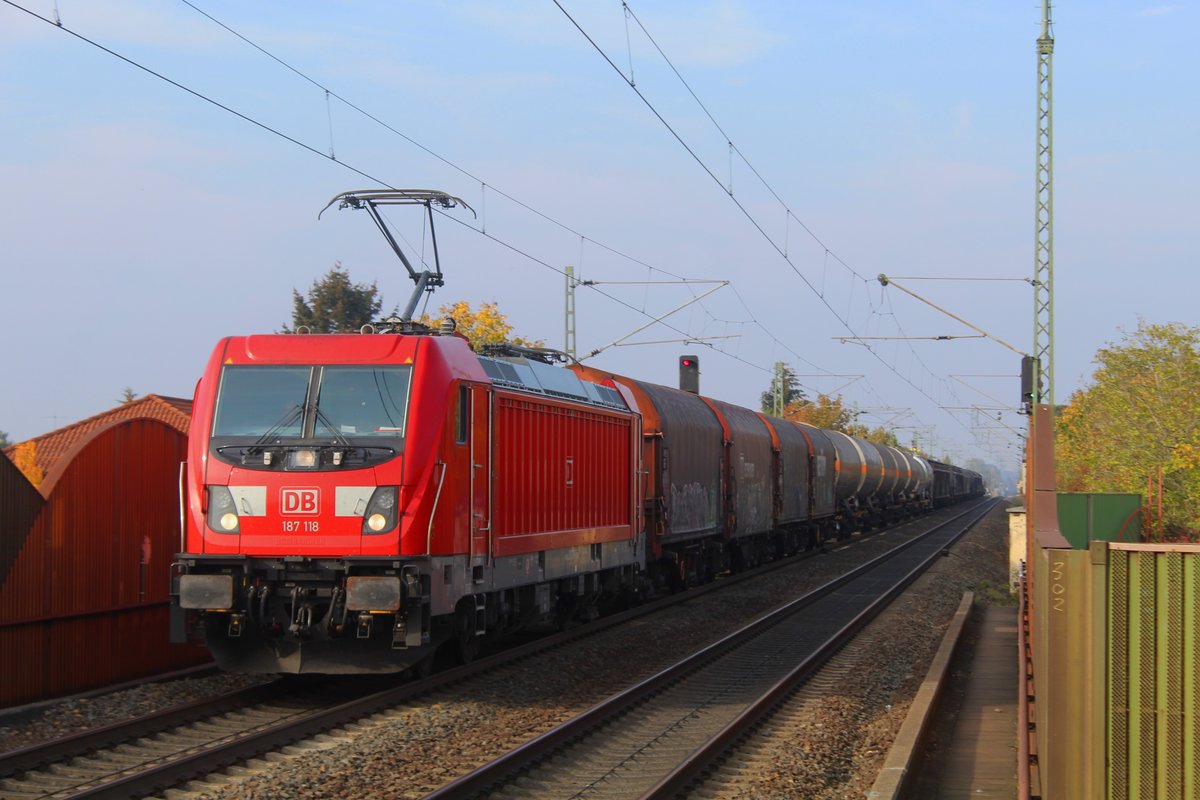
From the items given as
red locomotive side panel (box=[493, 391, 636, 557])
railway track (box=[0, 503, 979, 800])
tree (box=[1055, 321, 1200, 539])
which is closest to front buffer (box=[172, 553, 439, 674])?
railway track (box=[0, 503, 979, 800])

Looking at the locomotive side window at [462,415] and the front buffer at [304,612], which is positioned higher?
the locomotive side window at [462,415]

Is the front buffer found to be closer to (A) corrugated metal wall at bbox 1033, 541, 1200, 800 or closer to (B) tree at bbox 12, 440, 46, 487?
(A) corrugated metal wall at bbox 1033, 541, 1200, 800

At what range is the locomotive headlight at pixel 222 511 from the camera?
10953mm

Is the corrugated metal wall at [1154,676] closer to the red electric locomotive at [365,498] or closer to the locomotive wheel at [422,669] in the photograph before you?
the red electric locomotive at [365,498]

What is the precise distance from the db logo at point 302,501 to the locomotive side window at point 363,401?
0.55 meters

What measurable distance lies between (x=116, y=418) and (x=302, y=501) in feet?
97.3

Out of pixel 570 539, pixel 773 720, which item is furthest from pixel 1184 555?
pixel 570 539

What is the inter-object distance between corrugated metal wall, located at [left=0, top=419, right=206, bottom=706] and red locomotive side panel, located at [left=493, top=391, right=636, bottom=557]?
3.48 metres

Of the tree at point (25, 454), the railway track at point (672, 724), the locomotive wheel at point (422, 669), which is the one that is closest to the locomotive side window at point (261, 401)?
the locomotive wheel at point (422, 669)

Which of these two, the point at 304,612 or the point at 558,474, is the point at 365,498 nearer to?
the point at 304,612

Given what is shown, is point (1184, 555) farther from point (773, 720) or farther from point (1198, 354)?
point (1198, 354)

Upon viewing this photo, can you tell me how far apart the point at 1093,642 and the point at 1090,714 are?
1.07 ft

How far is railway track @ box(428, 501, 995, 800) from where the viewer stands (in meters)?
8.75

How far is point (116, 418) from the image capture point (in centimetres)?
3803
